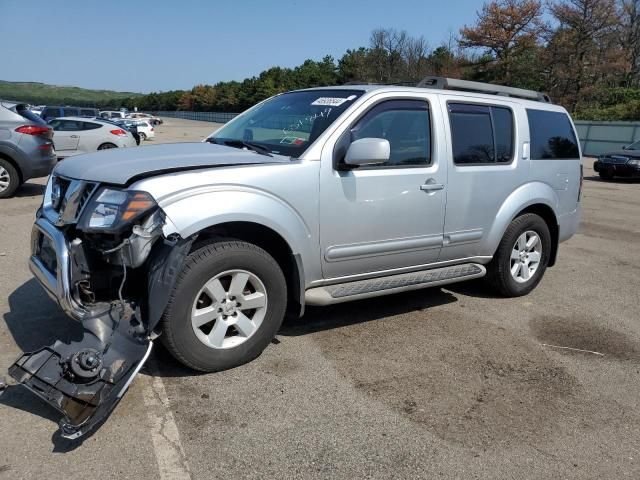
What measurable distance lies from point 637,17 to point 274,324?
166 ft

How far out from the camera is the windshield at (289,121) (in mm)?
3963

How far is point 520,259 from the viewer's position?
535 cm

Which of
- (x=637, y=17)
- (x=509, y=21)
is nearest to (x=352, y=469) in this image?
(x=509, y=21)

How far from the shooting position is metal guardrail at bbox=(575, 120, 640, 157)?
27.4m

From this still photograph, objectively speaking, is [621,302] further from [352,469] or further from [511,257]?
[352,469]

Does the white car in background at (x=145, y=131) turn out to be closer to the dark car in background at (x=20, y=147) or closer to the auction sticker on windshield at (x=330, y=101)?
the dark car in background at (x=20, y=147)

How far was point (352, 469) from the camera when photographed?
267 centimetres

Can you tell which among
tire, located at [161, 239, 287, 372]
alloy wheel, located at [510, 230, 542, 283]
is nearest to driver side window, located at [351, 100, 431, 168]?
tire, located at [161, 239, 287, 372]

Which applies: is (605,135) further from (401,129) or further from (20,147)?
(401,129)

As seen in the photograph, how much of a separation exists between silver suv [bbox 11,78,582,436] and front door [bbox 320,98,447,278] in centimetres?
1

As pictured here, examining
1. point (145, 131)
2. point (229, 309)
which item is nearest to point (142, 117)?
point (145, 131)

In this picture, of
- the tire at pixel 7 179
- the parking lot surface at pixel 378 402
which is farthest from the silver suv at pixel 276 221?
the tire at pixel 7 179

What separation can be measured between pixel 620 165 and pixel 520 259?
45.6 ft

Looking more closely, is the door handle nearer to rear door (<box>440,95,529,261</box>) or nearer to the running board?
rear door (<box>440,95,529,261</box>)
